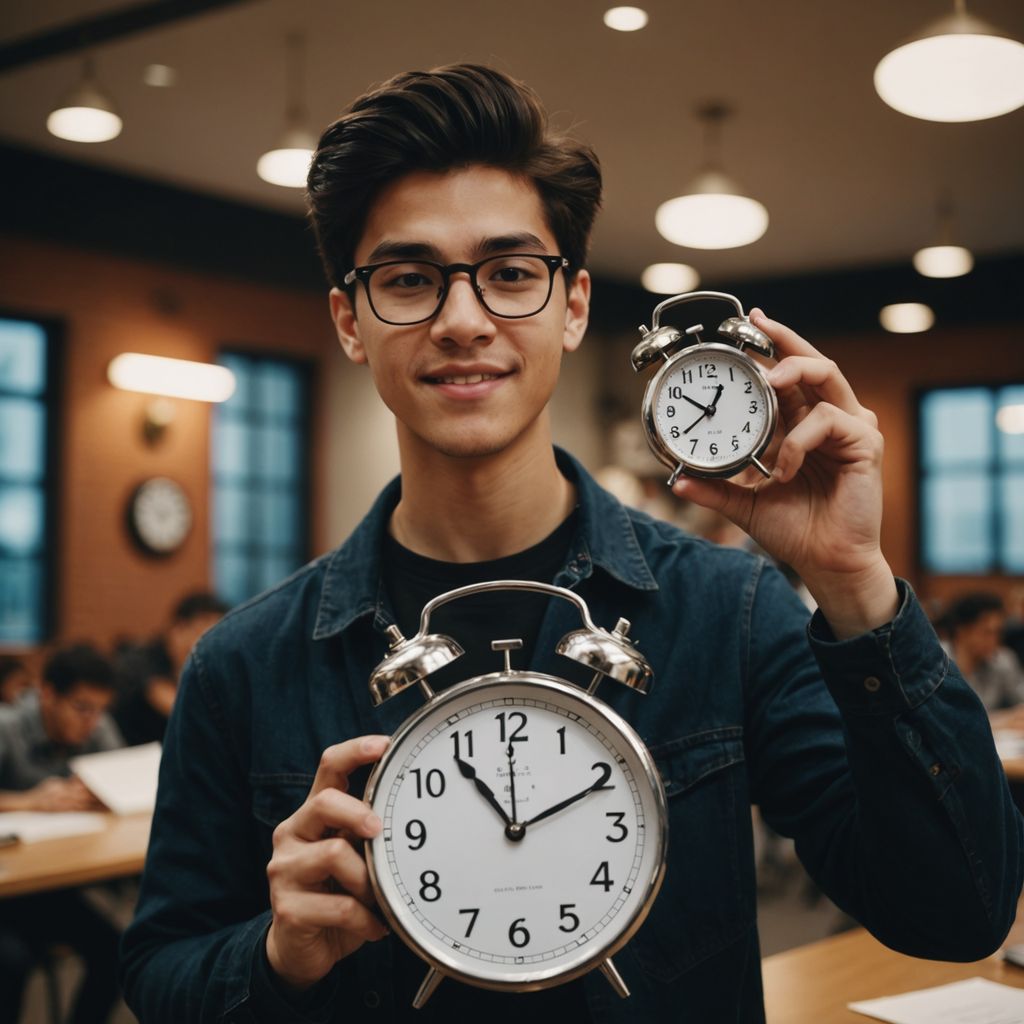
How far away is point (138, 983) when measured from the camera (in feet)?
4.77

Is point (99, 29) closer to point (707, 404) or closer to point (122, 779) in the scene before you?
point (122, 779)

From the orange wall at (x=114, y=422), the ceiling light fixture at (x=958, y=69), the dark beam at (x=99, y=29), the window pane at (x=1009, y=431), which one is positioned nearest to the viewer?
the ceiling light fixture at (x=958, y=69)

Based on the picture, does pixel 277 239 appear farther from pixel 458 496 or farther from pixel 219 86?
pixel 458 496

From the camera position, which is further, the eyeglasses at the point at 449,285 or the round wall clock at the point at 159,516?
the round wall clock at the point at 159,516

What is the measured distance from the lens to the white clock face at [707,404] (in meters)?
1.25

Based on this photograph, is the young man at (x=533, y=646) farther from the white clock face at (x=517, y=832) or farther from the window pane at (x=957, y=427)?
the window pane at (x=957, y=427)

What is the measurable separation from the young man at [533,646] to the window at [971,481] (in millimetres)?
9649

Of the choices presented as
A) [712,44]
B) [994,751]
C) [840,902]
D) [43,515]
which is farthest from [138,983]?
[43,515]

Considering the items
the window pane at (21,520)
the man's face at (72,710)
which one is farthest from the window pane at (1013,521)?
the man's face at (72,710)

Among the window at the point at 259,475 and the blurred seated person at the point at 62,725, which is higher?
the window at the point at 259,475

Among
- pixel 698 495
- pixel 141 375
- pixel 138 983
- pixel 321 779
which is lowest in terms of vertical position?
pixel 138 983

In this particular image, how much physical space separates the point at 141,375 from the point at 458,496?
7.20m

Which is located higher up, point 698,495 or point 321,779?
point 698,495

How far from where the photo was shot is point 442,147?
1.46m
